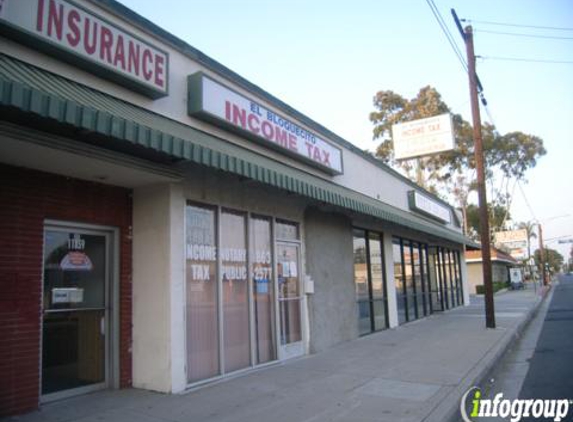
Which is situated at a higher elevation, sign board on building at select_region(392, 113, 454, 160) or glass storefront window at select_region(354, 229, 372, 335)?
sign board on building at select_region(392, 113, 454, 160)

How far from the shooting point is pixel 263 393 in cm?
692

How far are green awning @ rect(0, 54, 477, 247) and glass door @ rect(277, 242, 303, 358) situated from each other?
187 centimetres

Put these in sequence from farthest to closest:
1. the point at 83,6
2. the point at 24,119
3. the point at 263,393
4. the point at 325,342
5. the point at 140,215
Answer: the point at 325,342 → the point at 140,215 → the point at 263,393 → the point at 83,6 → the point at 24,119

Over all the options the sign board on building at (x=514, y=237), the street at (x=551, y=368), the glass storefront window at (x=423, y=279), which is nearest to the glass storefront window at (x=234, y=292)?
the street at (x=551, y=368)

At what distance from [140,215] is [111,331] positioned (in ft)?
5.93

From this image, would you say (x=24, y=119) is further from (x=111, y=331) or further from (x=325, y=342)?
(x=325, y=342)

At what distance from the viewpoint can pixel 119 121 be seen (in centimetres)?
533

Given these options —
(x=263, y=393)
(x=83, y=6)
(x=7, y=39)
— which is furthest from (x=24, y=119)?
(x=263, y=393)

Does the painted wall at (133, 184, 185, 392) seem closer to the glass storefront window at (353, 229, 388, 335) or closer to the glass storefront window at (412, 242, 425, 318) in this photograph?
the glass storefront window at (353, 229, 388, 335)

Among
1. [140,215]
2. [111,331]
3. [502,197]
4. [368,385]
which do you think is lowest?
[368,385]

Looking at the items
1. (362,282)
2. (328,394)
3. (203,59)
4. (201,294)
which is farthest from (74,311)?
(362,282)

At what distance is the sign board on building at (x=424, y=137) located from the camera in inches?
910

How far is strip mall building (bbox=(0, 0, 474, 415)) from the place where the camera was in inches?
220

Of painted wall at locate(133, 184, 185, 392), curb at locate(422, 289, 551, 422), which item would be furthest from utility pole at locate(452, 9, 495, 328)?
painted wall at locate(133, 184, 185, 392)
